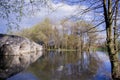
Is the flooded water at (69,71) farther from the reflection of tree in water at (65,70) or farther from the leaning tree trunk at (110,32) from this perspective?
the leaning tree trunk at (110,32)

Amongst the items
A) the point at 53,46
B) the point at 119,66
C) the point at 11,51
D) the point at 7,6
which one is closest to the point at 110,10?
the point at 119,66

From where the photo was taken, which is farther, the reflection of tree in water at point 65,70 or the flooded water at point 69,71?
the reflection of tree in water at point 65,70

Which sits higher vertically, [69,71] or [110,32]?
[110,32]

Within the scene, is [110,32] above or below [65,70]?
above

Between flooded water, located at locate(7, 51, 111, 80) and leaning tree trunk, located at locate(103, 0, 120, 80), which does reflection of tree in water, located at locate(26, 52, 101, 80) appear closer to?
flooded water, located at locate(7, 51, 111, 80)

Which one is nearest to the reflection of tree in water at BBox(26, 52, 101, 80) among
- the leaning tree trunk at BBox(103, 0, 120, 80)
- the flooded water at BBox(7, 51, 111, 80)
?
the flooded water at BBox(7, 51, 111, 80)

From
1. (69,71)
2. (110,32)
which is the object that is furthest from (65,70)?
(110,32)

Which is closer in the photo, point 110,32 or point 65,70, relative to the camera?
point 110,32

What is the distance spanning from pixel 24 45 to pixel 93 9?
36691 mm

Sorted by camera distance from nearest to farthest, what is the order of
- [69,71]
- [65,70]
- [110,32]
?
[110,32]
[69,71]
[65,70]

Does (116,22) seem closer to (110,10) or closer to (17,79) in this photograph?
(110,10)

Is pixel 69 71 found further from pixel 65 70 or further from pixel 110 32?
pixel 110 32

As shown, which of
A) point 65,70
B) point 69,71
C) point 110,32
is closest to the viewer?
point 110,32

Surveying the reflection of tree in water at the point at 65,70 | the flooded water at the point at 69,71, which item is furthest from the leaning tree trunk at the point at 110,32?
the reflection of tree in water at the point at 65,70
